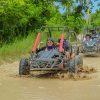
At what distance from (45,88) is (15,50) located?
28.6 ft

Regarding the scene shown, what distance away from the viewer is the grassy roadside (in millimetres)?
19769

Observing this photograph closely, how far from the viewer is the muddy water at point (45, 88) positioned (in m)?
11.2

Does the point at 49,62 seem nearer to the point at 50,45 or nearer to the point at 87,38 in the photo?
the point at 50,45

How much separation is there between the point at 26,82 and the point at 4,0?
27.2ft

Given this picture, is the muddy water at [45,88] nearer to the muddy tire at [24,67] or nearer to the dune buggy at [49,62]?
the muddy tire at [24,67]

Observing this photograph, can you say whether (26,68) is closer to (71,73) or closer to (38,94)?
(71,73)

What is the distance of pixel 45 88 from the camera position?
12.9m

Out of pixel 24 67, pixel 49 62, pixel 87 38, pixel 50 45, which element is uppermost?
pixel 50 45

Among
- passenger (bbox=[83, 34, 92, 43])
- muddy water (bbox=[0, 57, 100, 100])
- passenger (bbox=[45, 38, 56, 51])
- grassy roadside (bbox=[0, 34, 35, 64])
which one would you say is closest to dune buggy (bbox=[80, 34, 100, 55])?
passenger (bbox=[83, 34, 92, 43])

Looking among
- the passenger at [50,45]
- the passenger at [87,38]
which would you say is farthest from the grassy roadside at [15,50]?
the passenger at [50,45]

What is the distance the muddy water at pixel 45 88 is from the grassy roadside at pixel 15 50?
3623 mm

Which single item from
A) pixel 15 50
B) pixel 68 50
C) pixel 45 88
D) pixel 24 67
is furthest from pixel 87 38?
pixel 45 88

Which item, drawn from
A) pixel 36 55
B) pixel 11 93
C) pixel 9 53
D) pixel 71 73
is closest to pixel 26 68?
pixel 36 55

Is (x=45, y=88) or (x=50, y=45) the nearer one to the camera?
(x=45, y=88)
